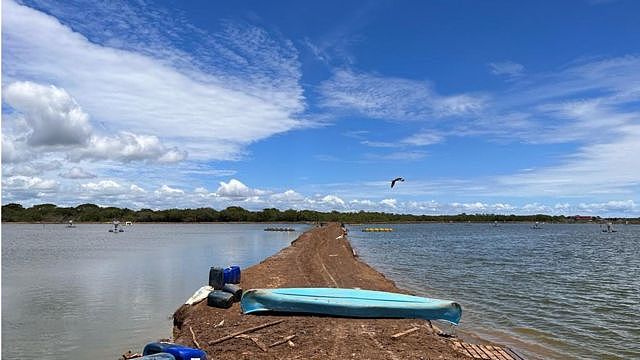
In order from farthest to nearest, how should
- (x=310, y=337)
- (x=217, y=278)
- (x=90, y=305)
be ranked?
(x=90, y=305) → (x=217, y=278) → (x=310, y=337)

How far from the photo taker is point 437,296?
75.4ft

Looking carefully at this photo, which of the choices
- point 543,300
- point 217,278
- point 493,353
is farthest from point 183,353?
point 543,300

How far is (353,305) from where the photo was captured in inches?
560

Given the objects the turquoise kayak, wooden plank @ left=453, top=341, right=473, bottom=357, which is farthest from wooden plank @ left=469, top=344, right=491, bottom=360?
the turquoise kayak

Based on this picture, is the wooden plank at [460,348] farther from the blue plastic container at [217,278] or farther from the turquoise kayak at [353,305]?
the blue plastic container at [217,278]

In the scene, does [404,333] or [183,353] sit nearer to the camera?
[183,353]

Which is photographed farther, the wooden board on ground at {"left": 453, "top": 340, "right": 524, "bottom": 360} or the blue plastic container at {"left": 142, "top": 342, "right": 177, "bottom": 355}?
the wooden board on ground at {"left": 453, "top": 340, "right": 524, "bottom": 360}

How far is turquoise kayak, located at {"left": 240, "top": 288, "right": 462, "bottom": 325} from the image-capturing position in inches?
559

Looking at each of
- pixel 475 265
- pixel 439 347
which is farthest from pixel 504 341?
pixel 475 265

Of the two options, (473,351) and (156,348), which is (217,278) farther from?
(473,351)

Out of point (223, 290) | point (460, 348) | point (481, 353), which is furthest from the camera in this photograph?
point (223, 290)

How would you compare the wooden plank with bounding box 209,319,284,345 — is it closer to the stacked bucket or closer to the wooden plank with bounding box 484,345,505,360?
the stacked bucket

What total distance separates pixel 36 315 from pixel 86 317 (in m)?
2.14

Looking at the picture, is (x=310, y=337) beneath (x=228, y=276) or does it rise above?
beneath
